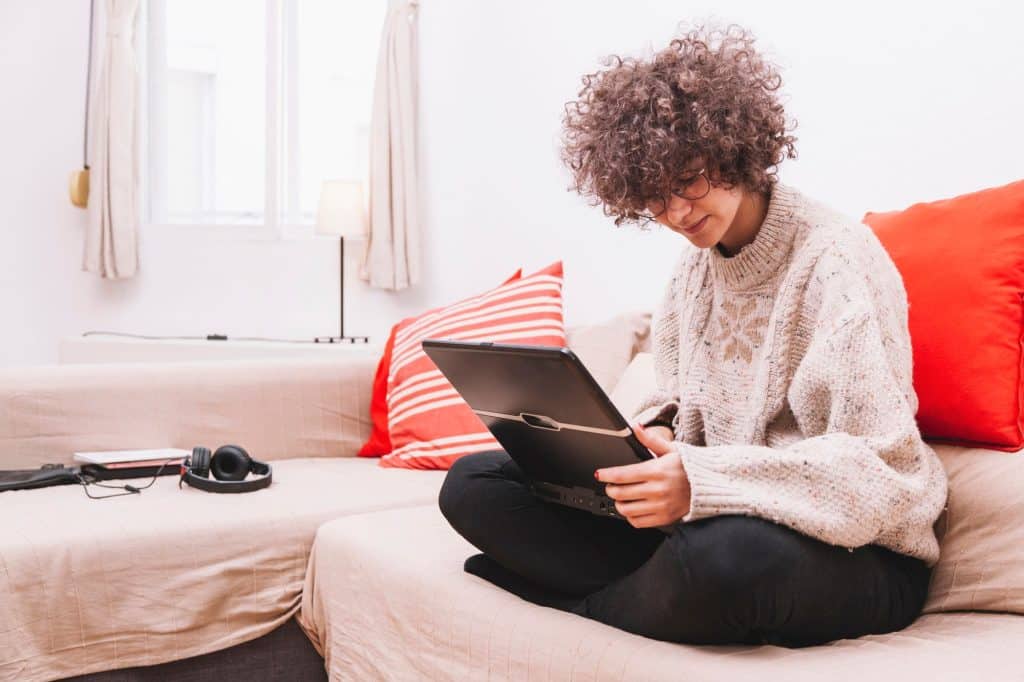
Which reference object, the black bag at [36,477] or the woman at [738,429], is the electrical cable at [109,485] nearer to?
the black bag at [36,477]

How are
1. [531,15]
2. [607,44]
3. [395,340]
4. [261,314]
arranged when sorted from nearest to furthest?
[395,340]
[607,44]
[531,15]
[261,314]

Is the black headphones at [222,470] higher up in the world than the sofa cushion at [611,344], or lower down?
lower down

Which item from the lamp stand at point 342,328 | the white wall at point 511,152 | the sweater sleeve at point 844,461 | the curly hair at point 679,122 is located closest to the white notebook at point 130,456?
the white wall at point 511,152

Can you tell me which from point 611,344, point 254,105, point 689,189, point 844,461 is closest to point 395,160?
point 254,105

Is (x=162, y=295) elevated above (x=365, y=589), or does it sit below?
above

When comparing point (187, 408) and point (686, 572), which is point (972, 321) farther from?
point (187, 408)

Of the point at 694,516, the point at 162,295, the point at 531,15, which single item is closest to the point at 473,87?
the point at 531,15

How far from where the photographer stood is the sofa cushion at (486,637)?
3.20 feet

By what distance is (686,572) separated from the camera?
0.99 metres

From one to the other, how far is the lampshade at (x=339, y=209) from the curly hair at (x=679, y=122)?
227 cm

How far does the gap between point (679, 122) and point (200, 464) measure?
1184mm

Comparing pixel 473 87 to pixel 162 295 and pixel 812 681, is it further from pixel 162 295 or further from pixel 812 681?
pixel 812 681

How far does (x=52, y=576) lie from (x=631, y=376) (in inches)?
41.4

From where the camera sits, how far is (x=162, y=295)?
382cm
